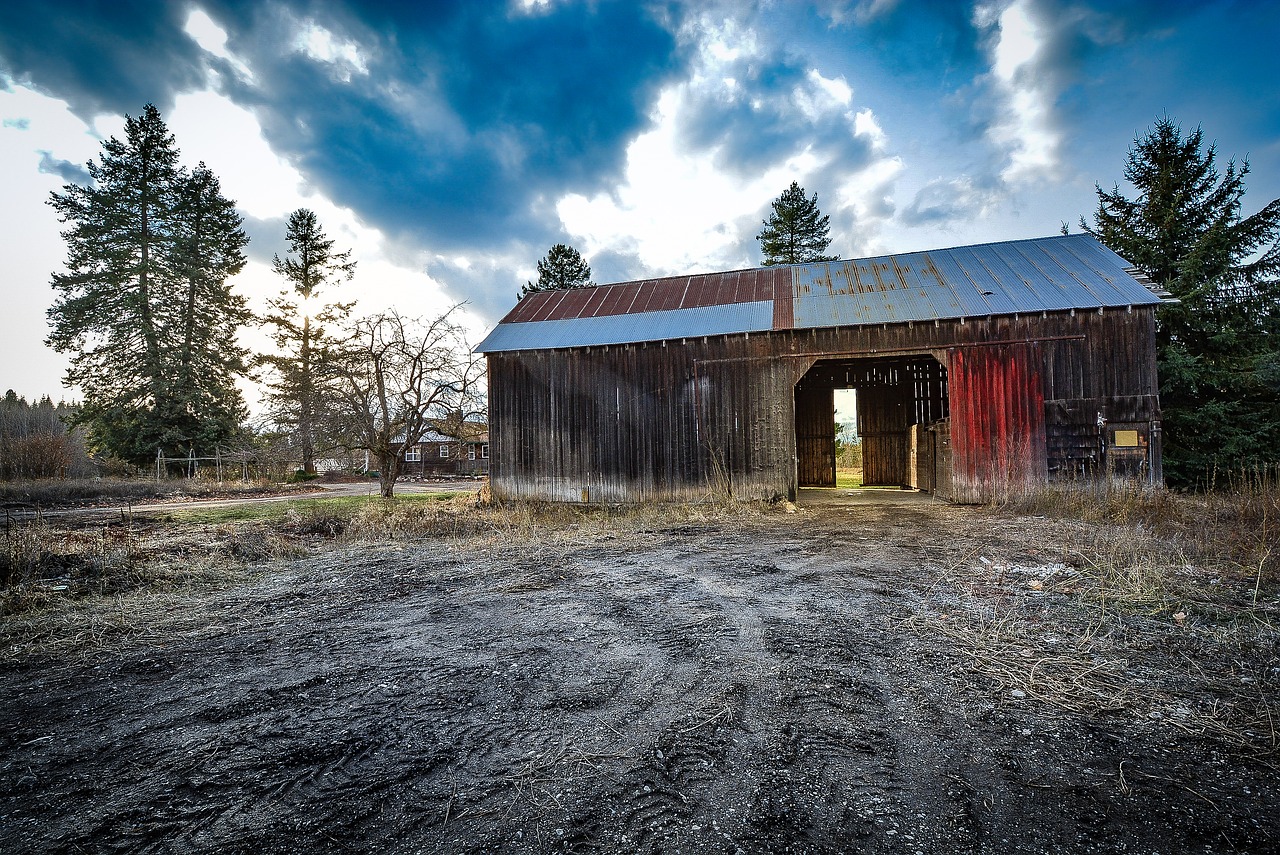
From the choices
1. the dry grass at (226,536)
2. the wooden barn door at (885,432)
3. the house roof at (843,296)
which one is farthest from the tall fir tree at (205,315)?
the wooden barn door at (885,432)

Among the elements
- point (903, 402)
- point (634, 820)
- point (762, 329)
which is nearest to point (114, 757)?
point (634, 820)

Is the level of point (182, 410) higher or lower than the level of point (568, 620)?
higher

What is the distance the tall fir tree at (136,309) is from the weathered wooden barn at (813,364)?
17.6 metres

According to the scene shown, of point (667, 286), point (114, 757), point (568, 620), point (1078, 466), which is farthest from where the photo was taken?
point (667, 286)

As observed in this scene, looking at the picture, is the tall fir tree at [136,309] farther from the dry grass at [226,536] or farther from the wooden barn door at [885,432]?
the wooden barn door at [885,432]

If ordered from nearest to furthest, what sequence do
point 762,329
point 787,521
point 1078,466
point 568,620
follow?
point 568,620 < point 787,521 < point 1078,466 < point 762,329

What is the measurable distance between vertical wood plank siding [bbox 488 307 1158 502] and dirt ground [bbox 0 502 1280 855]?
280 inches

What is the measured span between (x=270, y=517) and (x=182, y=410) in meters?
17.0

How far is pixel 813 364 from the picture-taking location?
12.4 m

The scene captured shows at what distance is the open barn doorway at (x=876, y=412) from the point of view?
15680 millimetres

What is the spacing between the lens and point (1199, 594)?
425cm

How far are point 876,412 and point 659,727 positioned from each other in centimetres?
1627

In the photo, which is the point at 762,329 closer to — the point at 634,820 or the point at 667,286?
the point at 667,286

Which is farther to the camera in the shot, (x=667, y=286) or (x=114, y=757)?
(x=667, y=286)
